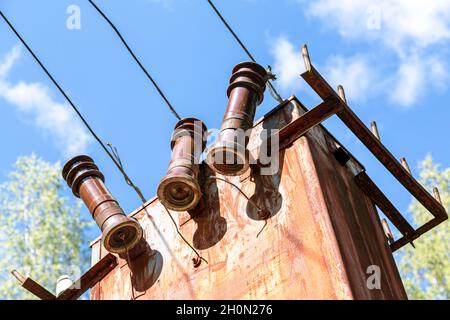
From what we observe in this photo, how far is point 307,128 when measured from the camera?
7605 mm

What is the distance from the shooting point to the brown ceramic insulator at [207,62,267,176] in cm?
727

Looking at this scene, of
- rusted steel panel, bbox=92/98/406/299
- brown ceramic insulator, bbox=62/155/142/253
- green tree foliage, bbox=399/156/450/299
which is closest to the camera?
rusted steel panel, bbox=92/98/406/299

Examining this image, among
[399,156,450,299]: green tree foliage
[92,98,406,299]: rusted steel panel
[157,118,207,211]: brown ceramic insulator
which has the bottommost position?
[92,98,406,299]: rusted steel panel

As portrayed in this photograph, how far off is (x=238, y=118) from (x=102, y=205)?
1706 millimetres

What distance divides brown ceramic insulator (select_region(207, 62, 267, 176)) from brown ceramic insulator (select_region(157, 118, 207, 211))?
0.82 ft

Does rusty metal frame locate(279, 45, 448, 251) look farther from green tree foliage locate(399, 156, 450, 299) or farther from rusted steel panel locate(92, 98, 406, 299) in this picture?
green tree foliage locate(399, 156, 450, 299)

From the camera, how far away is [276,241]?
279 inches

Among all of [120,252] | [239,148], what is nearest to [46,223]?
[120,252]

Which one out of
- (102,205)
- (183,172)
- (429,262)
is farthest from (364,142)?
(429,262)

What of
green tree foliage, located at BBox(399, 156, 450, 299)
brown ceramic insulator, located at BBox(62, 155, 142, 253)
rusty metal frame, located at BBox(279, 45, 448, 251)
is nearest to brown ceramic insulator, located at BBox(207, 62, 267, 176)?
rusty metal frame, located at BBox(279, 45, 448, 251)

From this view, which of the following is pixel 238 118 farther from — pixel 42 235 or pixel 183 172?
pixel 42 235
